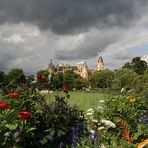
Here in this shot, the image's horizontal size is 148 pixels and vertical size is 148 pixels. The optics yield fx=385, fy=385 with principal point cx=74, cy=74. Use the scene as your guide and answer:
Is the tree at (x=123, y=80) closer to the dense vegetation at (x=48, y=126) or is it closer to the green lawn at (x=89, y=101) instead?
the green lawn at (x=89, y=101)

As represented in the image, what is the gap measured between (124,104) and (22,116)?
6842 millimetres

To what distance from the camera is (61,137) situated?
7043mm

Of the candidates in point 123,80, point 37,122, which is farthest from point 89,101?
point 37,122

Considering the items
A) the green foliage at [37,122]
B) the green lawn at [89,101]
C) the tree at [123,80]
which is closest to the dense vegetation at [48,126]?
the green foliage at [37,122]

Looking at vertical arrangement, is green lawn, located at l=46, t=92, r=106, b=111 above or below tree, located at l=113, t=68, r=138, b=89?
below

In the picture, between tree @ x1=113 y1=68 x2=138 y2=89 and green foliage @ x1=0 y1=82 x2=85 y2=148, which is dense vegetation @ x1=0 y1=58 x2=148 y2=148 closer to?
green foliage @ x1=0 y1=82 x2=85 y2=148

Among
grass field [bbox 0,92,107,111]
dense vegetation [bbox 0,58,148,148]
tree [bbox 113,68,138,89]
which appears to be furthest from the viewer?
tree [bbox 113,68,138,89]

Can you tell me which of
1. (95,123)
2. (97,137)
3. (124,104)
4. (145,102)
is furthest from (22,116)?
(145,102)

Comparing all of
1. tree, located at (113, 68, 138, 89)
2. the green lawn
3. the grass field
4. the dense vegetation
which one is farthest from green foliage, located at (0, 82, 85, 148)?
tree, located at (113, 68, 138, 89)

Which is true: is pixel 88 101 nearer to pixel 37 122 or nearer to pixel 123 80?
pixel 123 80

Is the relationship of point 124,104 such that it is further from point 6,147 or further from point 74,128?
point 6,147

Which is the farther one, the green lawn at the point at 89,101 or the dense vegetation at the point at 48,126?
the green lawn at the point at 89,101

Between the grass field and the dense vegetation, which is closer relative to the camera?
the dense vegetation

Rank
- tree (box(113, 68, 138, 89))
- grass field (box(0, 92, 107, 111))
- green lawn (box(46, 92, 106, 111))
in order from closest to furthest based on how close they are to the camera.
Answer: grass field (box(0, 92, 107, 111))
green lawn (box(46, 92, 106, 111))
tree (box(113, 68, 138, 89))
